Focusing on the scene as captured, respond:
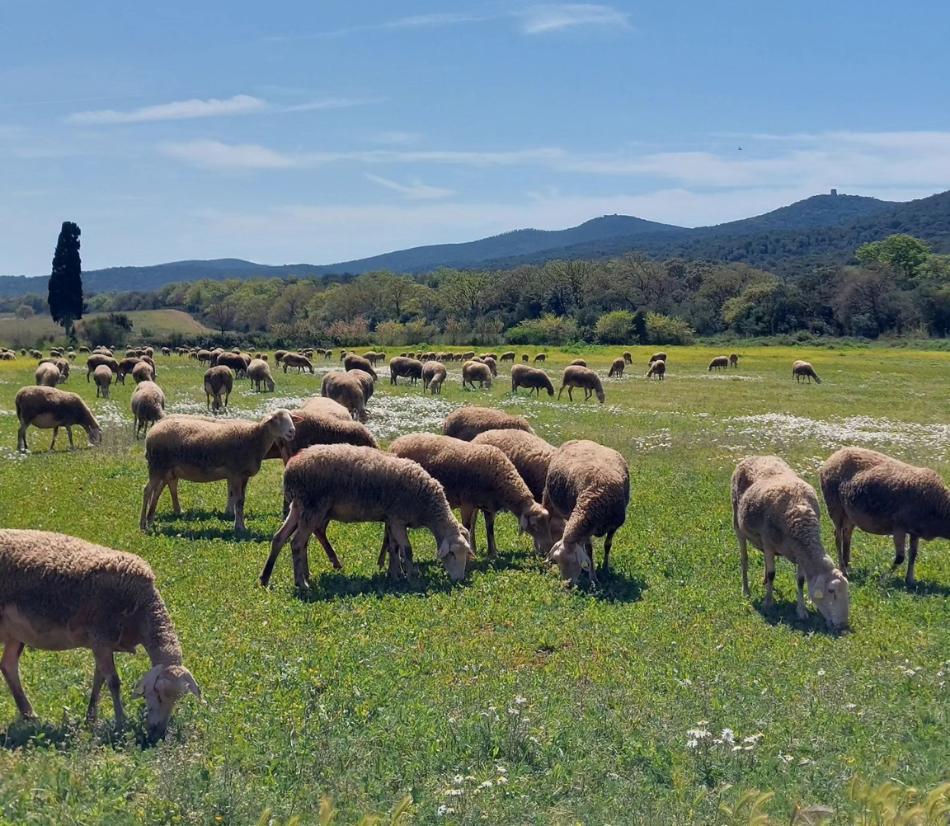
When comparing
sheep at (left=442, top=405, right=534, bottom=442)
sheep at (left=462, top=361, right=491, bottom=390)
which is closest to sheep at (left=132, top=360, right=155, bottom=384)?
sheep at (left=462, top=361, right=491, bottom=390)

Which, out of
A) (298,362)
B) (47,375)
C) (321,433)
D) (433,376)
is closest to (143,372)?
(47,375)

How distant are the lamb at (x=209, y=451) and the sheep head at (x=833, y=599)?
9.02 metres

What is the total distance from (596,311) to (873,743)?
123 metres

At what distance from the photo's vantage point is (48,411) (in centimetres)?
2566

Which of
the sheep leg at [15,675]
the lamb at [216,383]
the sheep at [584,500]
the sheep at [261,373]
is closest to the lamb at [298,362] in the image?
the sheep at [261,373]

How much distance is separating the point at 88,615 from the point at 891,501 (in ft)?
37.4

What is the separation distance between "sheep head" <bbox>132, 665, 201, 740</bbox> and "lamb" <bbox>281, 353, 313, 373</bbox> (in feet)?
183

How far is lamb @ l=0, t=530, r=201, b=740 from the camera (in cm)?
802

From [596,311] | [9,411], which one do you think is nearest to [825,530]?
[9,411]

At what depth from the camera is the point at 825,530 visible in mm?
17484

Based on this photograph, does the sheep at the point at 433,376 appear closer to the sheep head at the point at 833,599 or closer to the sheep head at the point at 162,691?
the sheep head at the point at 833,599

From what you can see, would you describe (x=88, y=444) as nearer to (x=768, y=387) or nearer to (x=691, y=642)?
(x=691, y=642)

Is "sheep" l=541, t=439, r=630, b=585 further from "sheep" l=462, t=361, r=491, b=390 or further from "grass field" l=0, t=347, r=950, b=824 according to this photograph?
"sheep" l=462, t=361, r=491, b=390

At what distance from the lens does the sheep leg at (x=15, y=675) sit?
26.8 ft
